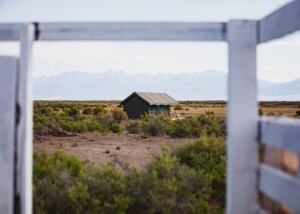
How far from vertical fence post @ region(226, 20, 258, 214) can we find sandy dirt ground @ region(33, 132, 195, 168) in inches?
363

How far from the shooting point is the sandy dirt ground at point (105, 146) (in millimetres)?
12820

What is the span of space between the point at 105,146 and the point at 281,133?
14726 mm

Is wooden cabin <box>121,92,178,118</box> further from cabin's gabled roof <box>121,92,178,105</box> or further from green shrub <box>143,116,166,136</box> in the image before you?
green shrub <box>143,116,166,136</box>

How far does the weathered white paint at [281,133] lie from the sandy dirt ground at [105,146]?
937 centimetres

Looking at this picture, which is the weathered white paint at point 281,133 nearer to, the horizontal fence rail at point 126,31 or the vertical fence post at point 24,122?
the horizontal fence rail at point 126,31

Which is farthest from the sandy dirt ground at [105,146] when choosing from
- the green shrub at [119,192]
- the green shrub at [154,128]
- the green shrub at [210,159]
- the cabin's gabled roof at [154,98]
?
the cabin's gabled roof at [154,98]

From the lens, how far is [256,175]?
2.31 meters

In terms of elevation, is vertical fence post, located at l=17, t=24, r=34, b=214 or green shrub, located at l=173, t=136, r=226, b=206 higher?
vertical fence post, located at l=17, t=24, r=34, b=214

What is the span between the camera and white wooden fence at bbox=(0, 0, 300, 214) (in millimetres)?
2186

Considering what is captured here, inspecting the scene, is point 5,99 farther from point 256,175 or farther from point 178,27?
point 256,175

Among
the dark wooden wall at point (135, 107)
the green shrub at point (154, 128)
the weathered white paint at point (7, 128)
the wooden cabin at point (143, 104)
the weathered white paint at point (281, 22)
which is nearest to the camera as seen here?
the weathered white paint at point (281, 22)

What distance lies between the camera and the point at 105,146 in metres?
16.4

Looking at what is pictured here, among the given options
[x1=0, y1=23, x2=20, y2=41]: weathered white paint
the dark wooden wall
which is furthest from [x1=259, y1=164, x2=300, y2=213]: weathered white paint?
the dark wooden wall

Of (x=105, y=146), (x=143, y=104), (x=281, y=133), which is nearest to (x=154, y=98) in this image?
(x=143, y=104)
